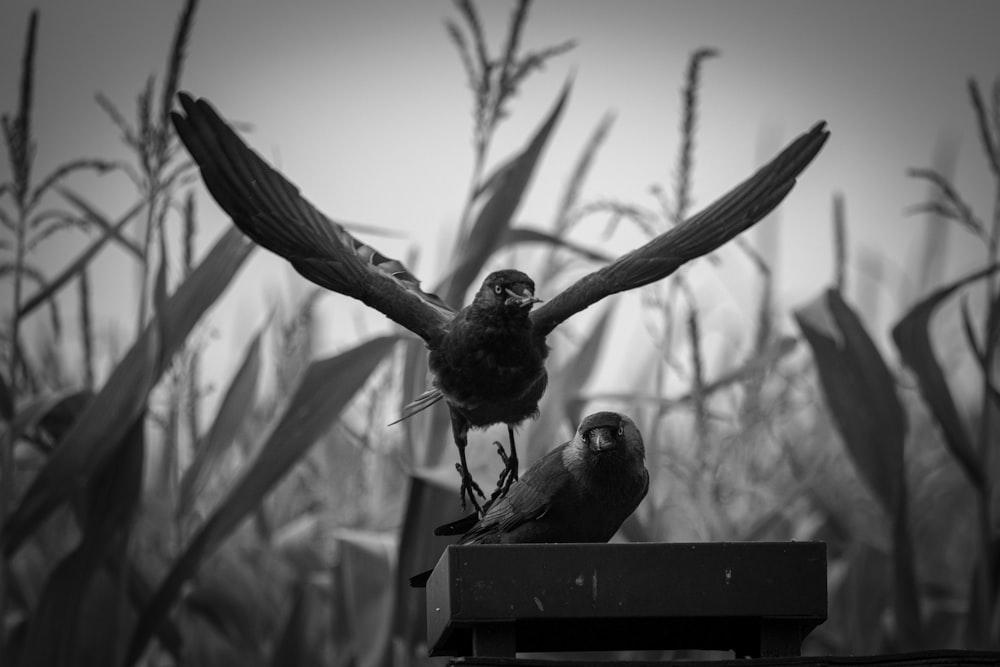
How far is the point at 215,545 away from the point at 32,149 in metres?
0.74

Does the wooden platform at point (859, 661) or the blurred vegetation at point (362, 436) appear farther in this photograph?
the blurred vegetation at point (362, 436)

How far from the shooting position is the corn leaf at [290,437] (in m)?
2.12

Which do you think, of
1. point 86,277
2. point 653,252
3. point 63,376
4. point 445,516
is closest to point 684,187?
point 445,516

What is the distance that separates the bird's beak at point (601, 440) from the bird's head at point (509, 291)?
14cm

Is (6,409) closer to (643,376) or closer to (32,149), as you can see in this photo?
(32,149)

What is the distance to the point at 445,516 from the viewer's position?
2.25 meters

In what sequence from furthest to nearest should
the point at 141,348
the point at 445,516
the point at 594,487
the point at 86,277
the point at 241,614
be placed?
1. the point at 241,614
2. the point at 86,277
3. the point at 445,516
4. the point at 141,348
5. the point at 594,487

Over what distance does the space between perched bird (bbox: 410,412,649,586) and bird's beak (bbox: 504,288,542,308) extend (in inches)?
5.1

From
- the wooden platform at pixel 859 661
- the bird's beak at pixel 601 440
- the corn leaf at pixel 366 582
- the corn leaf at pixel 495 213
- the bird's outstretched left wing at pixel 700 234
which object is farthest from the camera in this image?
the corn leaf at pixel 366 582

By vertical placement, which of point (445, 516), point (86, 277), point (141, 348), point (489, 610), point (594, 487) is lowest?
point (489, 610)

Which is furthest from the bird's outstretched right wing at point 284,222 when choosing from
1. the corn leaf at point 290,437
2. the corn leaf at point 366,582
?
the corn leaf at point 366,582

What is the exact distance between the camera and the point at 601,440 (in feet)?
4.02

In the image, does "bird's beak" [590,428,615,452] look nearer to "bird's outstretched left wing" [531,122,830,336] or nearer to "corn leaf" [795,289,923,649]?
"bird's outstretched left wing" [531,122,830,336]

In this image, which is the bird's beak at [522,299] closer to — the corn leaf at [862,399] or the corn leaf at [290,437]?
the corn leaf at [290,437]
